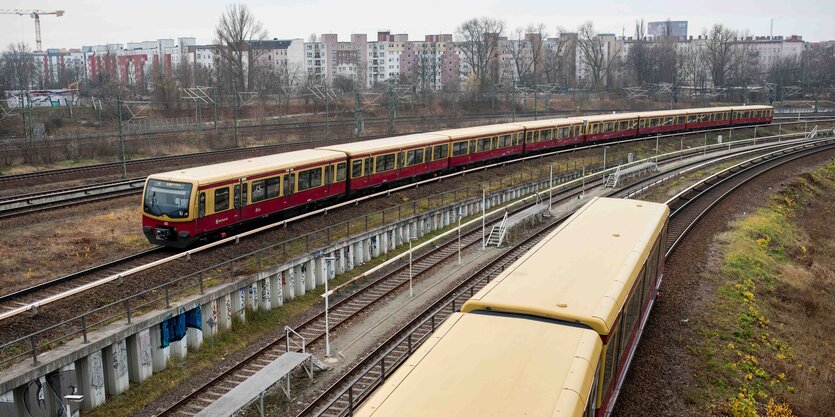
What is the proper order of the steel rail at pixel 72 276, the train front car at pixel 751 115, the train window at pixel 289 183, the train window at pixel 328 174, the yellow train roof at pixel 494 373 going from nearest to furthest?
1. the yellow train roof at pixel 494 373
2. the steel rail at pixel 72 276
3. the train window at pixel 289 183
4. the train window at pixel 328 174
5. the train front car at pixel 751 115

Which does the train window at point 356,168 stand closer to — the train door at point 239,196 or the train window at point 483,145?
the train door at point 239,196

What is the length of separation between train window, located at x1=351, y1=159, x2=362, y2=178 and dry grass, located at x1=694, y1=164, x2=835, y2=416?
16123 mm

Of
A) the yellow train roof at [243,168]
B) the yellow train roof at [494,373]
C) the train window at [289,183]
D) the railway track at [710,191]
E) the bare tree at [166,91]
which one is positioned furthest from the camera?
the bare tree at [166,91]

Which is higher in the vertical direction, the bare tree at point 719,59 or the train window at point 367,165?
the bare tree at point 719,59

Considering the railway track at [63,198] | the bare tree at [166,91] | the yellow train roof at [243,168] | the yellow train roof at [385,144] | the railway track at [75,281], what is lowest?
the railway track at [75,281]

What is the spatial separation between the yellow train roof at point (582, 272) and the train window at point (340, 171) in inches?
582

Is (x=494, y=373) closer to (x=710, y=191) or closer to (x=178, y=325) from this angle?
(x=178, y=325)

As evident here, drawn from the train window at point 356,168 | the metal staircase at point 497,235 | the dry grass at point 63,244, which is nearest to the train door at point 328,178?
the train window at point 356,168

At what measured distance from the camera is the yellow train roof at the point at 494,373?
8.13 meters

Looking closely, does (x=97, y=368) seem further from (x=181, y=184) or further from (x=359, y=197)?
(x=359, y=197)

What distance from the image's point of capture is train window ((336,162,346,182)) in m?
31.5

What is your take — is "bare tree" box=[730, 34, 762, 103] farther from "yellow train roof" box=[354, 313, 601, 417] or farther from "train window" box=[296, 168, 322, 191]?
"yellow train roof" box=[354, 313, 601, 417]

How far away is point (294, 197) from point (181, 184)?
19.2 ft

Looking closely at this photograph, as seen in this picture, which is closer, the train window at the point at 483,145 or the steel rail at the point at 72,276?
the steel rail at the point at 72,276
